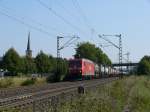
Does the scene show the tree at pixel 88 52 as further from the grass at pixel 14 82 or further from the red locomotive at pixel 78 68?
the grass at pixel 14 82

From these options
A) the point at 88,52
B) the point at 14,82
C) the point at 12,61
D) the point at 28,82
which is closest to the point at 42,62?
the point at 12,61

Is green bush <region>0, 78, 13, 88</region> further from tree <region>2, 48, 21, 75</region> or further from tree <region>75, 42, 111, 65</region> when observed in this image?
tree <region>75, 42, 111, 65</region>

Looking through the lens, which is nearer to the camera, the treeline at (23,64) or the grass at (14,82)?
the grass at (14,82)

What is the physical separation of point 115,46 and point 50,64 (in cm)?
3417

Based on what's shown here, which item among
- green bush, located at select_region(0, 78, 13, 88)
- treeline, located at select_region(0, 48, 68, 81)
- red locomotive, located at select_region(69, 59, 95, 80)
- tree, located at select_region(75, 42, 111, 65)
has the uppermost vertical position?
tree, located at select_region(75, 42, 111, 65)

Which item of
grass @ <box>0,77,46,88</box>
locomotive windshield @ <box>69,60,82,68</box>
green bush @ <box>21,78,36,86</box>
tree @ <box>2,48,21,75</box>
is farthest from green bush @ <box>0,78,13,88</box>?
tree @ <box>2,48,21,75</box>

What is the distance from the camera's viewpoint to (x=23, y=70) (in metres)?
110

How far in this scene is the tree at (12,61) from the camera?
102m

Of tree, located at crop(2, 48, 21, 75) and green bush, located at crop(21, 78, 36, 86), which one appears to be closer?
green bush, located at crop(21, 78, 36, 86)

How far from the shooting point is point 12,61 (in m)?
102

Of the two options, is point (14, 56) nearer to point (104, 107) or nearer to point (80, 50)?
point (80, 50)

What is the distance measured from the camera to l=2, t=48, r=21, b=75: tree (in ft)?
333

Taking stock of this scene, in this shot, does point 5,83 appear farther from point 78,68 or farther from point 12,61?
point 12,61

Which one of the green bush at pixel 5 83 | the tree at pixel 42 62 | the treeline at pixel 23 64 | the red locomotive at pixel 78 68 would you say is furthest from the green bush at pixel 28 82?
the tree at pixel 42 62
